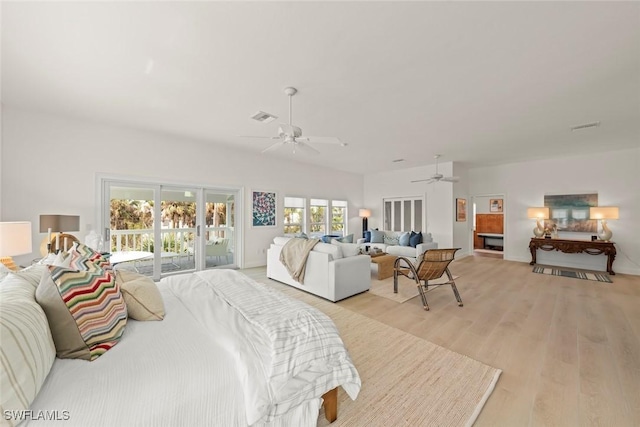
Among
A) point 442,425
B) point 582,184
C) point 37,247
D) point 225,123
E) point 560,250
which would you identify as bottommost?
point 442,425

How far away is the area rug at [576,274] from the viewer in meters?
4.96

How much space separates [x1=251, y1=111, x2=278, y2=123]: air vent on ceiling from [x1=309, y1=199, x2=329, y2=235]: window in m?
3.82

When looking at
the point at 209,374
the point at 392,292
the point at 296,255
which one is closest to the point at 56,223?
the point at 296,255

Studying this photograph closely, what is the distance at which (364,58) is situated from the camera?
2396 mm

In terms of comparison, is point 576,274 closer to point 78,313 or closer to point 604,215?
point 604,215

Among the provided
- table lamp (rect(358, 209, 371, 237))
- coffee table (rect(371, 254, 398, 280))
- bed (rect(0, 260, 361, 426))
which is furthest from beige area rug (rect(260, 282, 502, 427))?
table lamp (rect(358, 209, 371, 237))

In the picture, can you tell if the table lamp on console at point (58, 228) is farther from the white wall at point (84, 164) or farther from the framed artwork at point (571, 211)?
the framed artwork at point (571, 211)

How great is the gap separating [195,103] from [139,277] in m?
→ 2.46

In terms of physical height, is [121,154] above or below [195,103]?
below

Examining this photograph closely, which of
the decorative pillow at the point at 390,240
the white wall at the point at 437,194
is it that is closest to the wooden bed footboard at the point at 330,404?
the decorative pillow at the point at 390,240

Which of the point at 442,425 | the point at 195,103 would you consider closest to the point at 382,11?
the point at 195,103

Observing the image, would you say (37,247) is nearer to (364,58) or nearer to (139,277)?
(139,277)

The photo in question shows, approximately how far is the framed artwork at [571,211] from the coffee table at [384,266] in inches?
184

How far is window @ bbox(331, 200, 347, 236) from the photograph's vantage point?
822 centimetres
